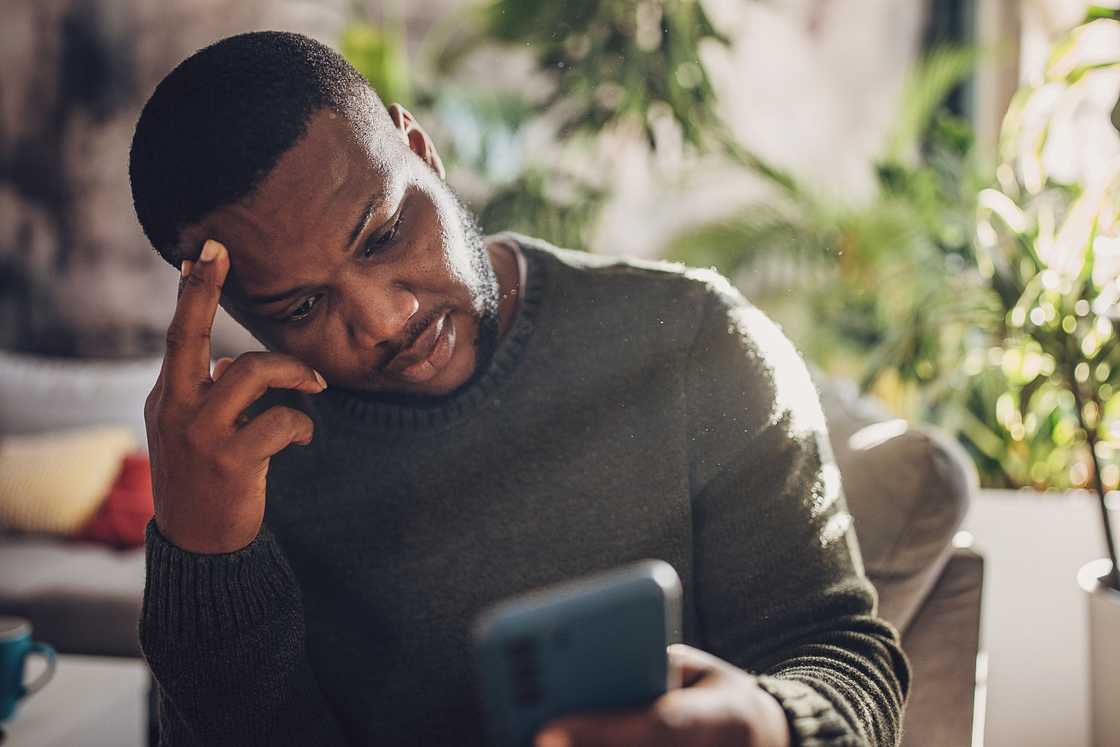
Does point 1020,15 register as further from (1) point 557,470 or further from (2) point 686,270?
(1) point 557,470

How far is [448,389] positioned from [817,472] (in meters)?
0.28

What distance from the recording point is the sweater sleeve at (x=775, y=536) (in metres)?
0.60

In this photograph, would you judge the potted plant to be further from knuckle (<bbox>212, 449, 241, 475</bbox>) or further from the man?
knuckle (<bbox>212, 449, 241, 475</bbox>)

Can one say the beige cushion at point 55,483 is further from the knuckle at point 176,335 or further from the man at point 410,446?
the knuckle at point 176,335

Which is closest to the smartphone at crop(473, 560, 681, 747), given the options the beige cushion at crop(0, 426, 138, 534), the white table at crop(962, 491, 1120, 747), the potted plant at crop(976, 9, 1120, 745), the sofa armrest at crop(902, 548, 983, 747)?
the sofa armrest at crop(902, 548, 983, 747)

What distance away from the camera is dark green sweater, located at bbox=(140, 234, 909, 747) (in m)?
0.64

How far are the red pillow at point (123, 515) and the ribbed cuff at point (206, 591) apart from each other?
63.9 inches

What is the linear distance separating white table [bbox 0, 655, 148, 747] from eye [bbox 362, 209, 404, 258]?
698 millimetres

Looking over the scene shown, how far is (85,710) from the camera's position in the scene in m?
1.05

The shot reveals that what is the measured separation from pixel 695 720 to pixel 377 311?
0.33 metres

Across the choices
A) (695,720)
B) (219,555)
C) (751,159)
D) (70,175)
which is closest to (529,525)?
(219,555)

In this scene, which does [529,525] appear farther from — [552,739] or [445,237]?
[552,739]

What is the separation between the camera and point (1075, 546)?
1.46 m

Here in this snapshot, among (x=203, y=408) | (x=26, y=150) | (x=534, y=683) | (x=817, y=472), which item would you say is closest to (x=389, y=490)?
(x=203, y=408)
